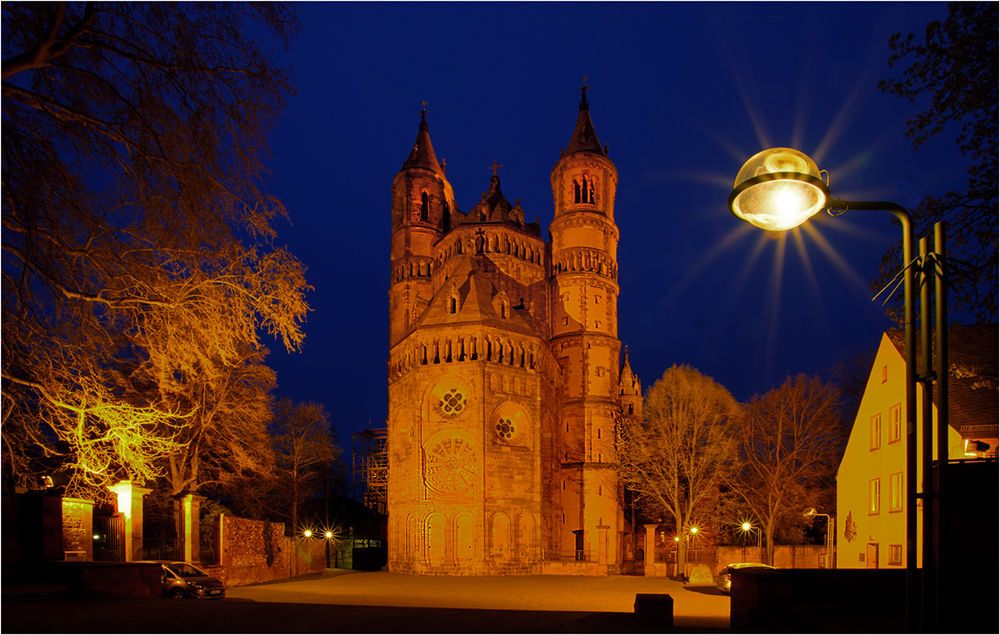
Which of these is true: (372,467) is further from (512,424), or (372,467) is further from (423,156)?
(423,156)

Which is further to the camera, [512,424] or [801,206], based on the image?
[512,424]

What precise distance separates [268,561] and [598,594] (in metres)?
15.9

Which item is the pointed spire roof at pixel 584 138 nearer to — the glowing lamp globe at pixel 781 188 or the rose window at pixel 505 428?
the rose window at pixel 505 428

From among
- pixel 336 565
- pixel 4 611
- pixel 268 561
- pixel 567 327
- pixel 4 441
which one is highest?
pixel 567 327

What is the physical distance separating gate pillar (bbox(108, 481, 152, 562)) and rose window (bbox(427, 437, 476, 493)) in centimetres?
1830

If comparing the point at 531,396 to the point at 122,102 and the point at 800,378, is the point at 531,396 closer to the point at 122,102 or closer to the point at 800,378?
the point at 800,378

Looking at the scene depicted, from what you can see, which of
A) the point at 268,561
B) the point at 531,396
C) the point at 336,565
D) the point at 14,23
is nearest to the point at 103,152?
the point at 14,23

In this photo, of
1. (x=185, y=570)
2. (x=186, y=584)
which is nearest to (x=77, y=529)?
(x=185, y=570)

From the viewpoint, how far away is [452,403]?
133 feet

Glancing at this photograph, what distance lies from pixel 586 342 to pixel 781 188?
4608cm

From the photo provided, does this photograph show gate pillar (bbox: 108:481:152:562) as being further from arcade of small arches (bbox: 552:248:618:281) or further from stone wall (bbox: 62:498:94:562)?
arcade of small arches (bbox: 552:248:618:281)

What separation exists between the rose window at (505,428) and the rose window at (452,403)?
249 cm

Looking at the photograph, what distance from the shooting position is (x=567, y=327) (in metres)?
51.9

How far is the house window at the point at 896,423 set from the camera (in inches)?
966
